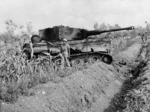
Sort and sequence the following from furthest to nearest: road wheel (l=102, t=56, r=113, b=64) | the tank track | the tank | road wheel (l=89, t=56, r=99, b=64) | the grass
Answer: road wheel (l=102, t=56, r=113, b=64), road wheel (l=89, t=56, r=99, b=64), the tank, the tank track, the grass

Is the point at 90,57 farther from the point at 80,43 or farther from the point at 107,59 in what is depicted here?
the point at 107,59

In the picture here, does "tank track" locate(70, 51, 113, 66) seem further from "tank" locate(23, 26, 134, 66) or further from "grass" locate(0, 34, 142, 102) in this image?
"grass" locate(0, 34, 142, 102)

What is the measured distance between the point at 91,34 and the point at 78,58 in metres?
2.13

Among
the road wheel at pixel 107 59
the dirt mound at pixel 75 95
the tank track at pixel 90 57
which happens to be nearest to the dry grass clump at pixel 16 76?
the dirt mound at pixel 75 95

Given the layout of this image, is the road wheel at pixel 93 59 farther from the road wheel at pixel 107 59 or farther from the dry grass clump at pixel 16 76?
the dry grass clump at pixel 16 76

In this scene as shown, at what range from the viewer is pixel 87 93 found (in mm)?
9570

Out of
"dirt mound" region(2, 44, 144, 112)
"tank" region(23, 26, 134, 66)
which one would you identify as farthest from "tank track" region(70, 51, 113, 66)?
"dirt mound" region(2, 44, 144, 112)

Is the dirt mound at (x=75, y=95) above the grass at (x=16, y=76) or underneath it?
underneath

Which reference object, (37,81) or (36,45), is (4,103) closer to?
(37,81)

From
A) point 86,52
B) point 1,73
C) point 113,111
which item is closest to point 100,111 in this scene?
point 113,111

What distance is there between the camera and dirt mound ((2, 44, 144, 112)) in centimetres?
699

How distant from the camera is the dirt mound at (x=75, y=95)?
6.99 metres

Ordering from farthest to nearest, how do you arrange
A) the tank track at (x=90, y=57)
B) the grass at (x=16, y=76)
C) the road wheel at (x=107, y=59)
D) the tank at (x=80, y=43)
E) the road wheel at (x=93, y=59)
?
the road wheel at (x=107, y=59), the road wheel at (x=93, y=59), the tank at (x=80, y=43), the tank track at (x=90, y=57), the grass at (x=16, y=76)

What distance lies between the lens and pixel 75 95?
29.1ft
